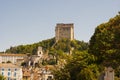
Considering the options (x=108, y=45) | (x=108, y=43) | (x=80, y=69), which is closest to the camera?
(x=108, y=45)

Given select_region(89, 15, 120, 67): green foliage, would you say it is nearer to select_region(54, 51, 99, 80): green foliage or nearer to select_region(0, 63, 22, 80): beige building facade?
select_region(54, 51, 99, 80): green foliage

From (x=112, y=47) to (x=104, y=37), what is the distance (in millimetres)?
3898

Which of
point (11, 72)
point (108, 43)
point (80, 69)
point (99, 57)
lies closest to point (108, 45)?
point (108, 43)

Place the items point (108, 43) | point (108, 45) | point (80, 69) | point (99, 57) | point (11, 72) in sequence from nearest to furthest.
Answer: point (108, 45) → point (108, 43) → point (99, 57) → point (80, 69) → point (11, 72)

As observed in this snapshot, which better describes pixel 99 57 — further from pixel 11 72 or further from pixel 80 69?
pixel 11 72

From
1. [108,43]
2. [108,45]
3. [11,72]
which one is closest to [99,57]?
[108,43]

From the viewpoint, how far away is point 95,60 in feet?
216

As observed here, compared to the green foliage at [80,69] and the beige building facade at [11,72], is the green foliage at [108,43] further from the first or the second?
the beige building facade at [11,72]

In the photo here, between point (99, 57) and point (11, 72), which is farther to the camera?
point (11, 72)

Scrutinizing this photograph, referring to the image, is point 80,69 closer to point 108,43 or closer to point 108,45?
point 108,43

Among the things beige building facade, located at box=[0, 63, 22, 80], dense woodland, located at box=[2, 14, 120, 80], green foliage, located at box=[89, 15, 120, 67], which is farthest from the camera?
beige building facade, located at box=[0, 63, 22, 80]

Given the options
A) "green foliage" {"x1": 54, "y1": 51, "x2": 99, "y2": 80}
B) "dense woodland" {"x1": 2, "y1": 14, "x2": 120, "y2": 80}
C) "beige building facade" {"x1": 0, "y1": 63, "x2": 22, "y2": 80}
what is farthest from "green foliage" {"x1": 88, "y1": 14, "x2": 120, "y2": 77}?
"beige building facade" {"x1": 0, "y1": 63, "x2": 22, "y2": 80}

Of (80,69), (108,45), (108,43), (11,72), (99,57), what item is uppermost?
(108,43)

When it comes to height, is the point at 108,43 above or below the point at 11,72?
above
